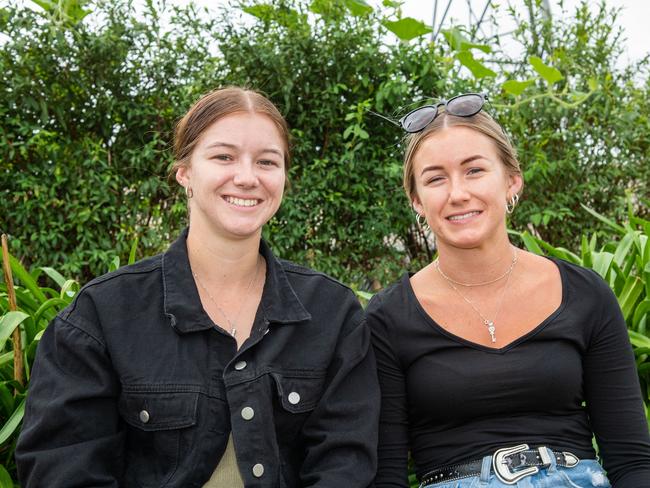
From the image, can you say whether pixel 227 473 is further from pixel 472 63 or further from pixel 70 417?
pixel 472 63

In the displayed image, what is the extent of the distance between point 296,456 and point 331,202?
271 cm

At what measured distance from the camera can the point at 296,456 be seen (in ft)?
6.95

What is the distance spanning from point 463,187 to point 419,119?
1.08ft

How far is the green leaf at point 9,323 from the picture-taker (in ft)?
7.54

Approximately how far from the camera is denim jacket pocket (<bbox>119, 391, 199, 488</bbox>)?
6.40 ft

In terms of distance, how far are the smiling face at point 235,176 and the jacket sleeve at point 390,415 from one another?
54 centimetres

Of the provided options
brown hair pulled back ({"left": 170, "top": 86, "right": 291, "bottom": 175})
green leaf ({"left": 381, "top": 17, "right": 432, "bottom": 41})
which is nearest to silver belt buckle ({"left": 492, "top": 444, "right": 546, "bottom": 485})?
Answer: brown hair pulled back ({"left": 170, "top": 86, "right": 291, "bottom": 175})

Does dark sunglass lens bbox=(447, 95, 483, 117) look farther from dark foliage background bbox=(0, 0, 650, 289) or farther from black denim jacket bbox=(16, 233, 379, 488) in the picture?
dark foliage background bbox=(0, 0, 650, 289)

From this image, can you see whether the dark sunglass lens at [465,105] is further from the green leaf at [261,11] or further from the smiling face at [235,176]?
the green leaf at [261,11]

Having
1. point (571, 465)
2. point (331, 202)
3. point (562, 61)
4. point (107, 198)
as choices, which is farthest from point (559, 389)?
point (562, 61)

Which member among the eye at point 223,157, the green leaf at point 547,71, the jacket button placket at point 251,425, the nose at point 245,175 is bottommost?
the jacket button placket at point 251,425

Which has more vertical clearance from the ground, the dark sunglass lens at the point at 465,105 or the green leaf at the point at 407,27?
the green leaf at the point at 407,27

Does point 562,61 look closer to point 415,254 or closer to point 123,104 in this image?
point 415,254

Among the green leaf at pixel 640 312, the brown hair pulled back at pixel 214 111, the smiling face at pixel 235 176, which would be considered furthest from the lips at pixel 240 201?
the green leaf at pixel 640 312
